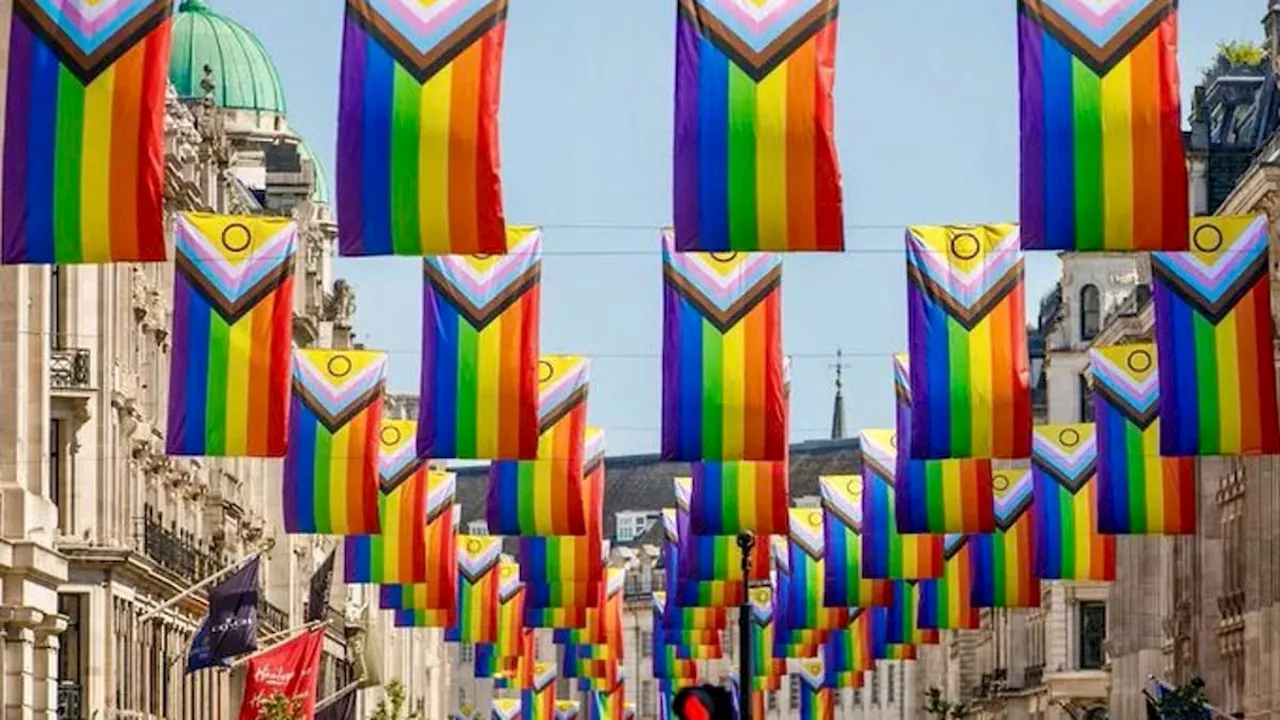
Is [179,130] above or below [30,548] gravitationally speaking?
above

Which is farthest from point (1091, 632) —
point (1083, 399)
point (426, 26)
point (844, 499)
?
point (426, 26)

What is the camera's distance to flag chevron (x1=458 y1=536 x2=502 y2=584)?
8588cm

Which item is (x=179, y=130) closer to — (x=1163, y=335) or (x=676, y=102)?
(x=1163, y=335)

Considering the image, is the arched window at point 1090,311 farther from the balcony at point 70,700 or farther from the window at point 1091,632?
the balcony at point 70,700

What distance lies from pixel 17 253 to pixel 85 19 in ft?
7.53

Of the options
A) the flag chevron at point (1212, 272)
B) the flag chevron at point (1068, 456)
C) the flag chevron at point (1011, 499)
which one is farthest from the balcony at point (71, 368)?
the flag chevron at point (1212, 272)

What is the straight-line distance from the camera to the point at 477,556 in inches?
3406

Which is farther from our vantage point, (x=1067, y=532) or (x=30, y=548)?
(x=1067, y=532)

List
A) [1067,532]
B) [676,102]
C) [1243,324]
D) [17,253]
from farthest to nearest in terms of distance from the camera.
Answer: [1067,532]
[1243,324]
[676,102]
[17,253]

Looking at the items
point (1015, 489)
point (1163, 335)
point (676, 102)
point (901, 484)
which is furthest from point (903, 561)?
point (676, 102)

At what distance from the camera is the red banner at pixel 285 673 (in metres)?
72.4

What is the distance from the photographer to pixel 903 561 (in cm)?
7088

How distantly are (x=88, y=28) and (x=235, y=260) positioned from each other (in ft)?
35.7

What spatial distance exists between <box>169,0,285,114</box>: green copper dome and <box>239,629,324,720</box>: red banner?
36395 millimetres
